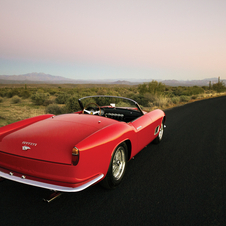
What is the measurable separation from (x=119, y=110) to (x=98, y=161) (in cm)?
237

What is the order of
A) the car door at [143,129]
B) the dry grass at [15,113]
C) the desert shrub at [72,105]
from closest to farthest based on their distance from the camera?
1. the car door at [143,129]
2. the dry grass at [15,113]
3. the desert shrub at [72,105]

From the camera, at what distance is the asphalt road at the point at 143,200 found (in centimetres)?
230

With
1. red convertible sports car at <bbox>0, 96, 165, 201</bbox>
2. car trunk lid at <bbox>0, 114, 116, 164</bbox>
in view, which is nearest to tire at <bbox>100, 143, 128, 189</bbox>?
red convertible sports car at <bbox>0, 96, 165, 201</bbox>

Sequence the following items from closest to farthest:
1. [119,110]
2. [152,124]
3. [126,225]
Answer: [126,225], [152,124], [119,110]

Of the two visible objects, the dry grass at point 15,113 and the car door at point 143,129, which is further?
the dry grass at point 15,113

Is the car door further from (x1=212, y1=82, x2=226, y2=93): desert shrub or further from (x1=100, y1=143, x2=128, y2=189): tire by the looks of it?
(x1=212, y1=82, x2=226, y2=93): desert shrub

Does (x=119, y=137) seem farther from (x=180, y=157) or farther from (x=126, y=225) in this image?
(x=180, y=157)

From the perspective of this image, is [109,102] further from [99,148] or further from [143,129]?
[99,148]

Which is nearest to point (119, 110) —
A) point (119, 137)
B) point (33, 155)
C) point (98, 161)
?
point (119, 137)

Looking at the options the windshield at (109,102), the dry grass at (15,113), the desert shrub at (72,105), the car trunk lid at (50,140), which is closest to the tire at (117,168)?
the car trunk lid at (50,140)

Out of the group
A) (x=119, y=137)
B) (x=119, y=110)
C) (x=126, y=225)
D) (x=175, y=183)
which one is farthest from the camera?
(x=119, y=110)

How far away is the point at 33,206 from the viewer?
2520 mm

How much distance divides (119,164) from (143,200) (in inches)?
26.5

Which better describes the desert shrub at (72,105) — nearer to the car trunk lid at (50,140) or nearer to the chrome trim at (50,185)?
A: the car trunk lid at (50,140)
